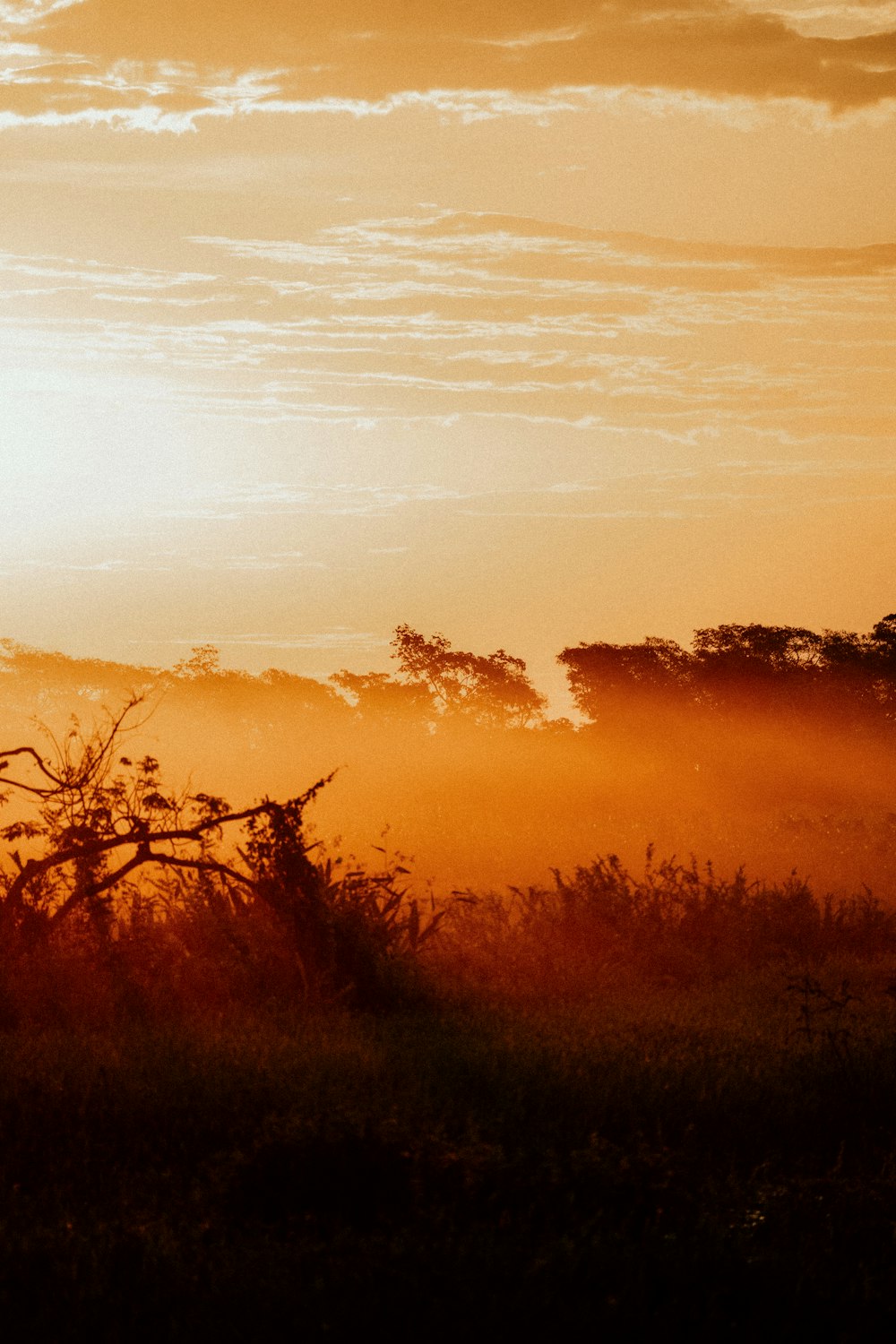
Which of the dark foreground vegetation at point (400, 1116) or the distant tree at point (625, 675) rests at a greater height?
the distant tree at point (625, 675)

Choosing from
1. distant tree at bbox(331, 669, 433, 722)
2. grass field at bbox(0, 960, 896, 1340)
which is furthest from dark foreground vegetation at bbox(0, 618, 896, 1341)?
distant tree at bbox(331, 669, 433, 722)

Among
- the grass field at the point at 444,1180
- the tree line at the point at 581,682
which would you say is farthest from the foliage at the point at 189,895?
the tree line at the point at 581,682

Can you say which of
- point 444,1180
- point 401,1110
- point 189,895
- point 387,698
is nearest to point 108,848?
point 189,895

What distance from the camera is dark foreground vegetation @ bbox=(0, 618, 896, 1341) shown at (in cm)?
600

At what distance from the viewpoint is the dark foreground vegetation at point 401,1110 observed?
6.00 m

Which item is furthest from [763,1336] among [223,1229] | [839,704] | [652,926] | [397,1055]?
[839,704]

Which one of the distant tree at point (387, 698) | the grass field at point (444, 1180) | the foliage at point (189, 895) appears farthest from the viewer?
the distant tree at point (387, 698)

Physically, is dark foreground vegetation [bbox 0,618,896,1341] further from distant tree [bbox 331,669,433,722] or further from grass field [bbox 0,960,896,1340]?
distant tree [bbox 331,669,433,722]

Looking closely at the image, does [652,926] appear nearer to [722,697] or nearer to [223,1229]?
[223,1229]

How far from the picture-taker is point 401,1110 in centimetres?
814

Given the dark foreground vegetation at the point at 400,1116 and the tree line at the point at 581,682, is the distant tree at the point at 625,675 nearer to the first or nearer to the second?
the tree line at the point at 581,682

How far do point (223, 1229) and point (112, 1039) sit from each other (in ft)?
11.0

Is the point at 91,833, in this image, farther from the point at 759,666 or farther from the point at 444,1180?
the point at 759,666

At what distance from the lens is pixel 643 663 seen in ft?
183
